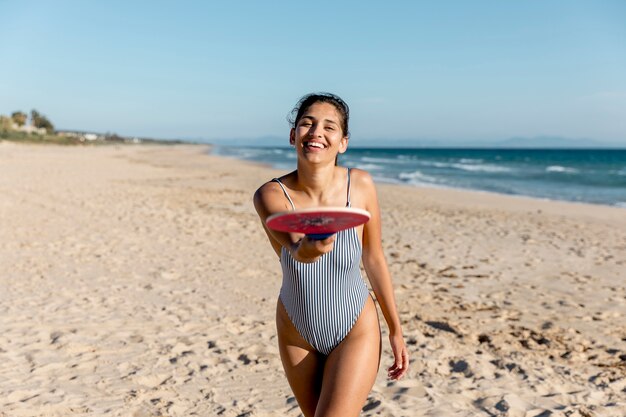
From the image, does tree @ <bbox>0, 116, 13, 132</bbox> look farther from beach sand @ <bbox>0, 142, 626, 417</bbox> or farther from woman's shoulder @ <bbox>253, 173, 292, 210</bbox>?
woman's shoulder @ <bbox>253, 173, 292, 210</bbox>

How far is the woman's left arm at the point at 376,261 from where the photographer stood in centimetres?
235

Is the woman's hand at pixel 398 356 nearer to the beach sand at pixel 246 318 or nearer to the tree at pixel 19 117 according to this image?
the beach sand at pixel 246 318

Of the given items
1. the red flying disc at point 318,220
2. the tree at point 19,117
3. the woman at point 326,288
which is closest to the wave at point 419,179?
the woman at point 326,288

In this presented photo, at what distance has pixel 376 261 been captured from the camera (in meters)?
2.40

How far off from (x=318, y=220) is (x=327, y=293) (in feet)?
2.24

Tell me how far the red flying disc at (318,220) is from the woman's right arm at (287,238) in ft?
0.12

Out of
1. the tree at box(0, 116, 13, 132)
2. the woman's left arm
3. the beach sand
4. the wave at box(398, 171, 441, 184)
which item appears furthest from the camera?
the tree at box(0, 116, 13, 132)

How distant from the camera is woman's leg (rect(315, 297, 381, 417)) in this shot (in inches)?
84.1

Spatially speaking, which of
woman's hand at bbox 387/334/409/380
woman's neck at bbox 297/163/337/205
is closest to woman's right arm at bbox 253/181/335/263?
woman's neck at bbox 297/163/337/205

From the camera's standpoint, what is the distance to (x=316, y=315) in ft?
7.34

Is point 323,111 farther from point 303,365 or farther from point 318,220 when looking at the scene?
point 303,365

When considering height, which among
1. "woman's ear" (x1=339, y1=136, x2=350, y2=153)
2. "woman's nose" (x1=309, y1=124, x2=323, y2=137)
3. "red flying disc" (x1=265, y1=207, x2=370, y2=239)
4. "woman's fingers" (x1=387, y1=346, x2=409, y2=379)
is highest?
"woman's nose" (x1=309, y1=124, x2=323, y2=137)

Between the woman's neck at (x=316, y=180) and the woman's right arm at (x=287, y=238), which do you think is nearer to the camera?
the woman's right arm at (x=287, y=238)

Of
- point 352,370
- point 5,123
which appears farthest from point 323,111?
point 5,123
